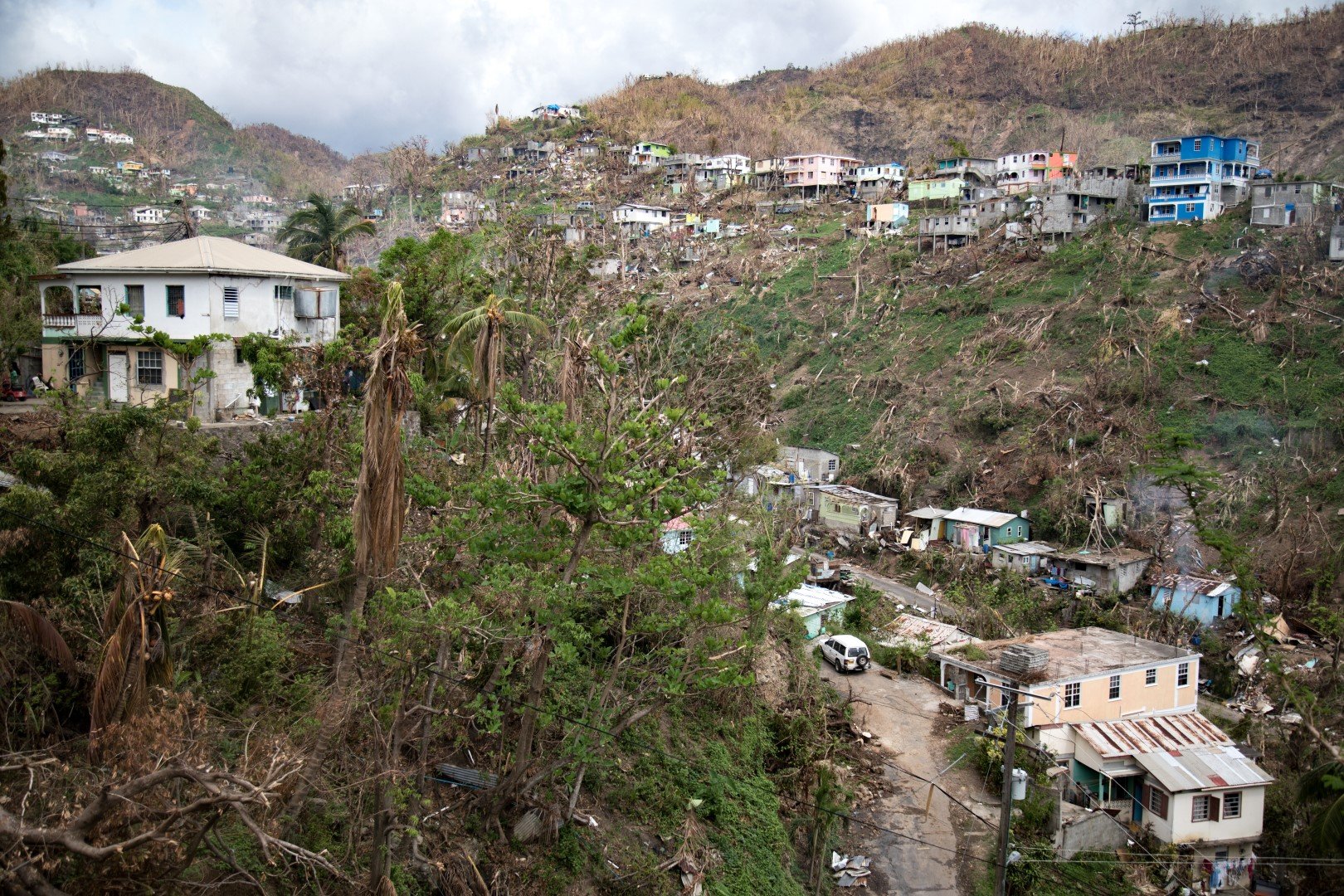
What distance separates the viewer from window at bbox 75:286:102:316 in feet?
50.8

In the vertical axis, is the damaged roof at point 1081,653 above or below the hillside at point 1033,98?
below

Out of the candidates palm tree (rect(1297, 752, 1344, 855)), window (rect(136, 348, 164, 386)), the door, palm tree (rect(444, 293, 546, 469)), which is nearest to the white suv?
palm tree (rect(1297, 752, 1344, 855))

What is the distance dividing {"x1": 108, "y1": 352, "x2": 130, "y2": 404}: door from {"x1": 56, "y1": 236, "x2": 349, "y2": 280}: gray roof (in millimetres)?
1371

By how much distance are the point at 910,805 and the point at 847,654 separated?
16.0ft

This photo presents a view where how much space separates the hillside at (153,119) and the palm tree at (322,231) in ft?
169

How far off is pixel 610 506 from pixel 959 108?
79821 mm

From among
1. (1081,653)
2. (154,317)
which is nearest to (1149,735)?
(1081,653)

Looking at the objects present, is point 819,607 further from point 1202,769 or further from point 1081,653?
point 1202,769

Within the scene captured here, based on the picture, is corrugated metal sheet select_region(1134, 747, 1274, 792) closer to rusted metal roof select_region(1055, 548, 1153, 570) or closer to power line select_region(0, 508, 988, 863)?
power line select_region(0, 508, 988, 863)

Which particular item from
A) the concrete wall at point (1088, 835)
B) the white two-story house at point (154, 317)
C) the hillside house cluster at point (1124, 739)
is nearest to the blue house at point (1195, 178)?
the hillside house cluster at point (1124, 739)

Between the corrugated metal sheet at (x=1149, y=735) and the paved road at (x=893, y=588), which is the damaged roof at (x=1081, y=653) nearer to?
the corrugated metal sheet at (x=1149, y=735)

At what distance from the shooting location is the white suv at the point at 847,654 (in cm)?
1933

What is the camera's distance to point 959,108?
258 ft

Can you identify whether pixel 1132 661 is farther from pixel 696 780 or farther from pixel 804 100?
pixel 804 100
